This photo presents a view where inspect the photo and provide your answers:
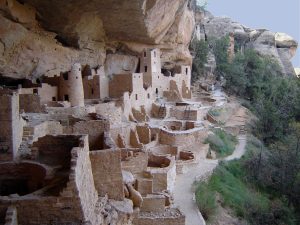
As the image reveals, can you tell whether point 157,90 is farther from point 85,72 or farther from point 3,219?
point 3,219

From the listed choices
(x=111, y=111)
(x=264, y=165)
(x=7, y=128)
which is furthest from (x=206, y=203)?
(x=7, y=128)

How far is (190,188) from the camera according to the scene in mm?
13281

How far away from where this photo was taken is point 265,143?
2422 cm

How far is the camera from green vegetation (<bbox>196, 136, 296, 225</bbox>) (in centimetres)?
1323

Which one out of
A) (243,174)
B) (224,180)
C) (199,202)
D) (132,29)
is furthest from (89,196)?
(132,29)

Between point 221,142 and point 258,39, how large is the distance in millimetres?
23613

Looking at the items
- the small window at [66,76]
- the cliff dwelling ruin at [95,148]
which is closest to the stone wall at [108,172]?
the cliff dwelling ruin at [95,148]

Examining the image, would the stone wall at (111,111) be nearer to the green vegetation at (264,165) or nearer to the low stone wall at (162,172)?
the low stone wall at (162,172)

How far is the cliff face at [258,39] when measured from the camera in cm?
3797

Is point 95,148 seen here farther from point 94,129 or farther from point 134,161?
A: point 134,161

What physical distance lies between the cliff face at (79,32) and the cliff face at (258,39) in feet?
53.3

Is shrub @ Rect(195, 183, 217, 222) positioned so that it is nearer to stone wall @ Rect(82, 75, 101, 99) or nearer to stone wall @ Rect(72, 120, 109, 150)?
stone wall @ Rect(72, 120, 109, 150)

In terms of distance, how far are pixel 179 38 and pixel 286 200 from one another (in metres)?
11.5

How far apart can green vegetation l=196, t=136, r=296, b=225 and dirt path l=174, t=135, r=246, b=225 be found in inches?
12.1
